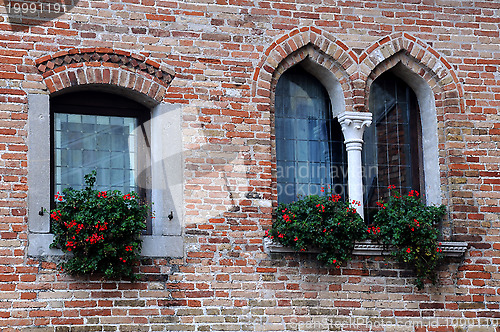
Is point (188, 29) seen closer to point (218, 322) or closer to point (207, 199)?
point (207, 199)

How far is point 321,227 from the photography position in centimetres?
841

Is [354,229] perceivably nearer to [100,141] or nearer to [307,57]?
[307,57]

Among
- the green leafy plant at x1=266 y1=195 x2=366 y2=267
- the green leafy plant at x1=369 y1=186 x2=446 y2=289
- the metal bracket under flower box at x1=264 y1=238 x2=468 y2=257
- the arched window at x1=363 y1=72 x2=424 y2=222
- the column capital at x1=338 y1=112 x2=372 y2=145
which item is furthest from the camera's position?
the arched window at x1=363 y1=72 x2=424 y2=222

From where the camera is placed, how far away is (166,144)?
8.59 meters

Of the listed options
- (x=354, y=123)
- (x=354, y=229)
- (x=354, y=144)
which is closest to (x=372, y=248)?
(x=354, y=229)

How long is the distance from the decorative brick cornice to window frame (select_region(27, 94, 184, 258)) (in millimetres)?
298

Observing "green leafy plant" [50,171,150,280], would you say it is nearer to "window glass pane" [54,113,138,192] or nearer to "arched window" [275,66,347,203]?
"window glass pane" [54,113,138,192]

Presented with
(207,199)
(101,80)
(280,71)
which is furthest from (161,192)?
(280,71)

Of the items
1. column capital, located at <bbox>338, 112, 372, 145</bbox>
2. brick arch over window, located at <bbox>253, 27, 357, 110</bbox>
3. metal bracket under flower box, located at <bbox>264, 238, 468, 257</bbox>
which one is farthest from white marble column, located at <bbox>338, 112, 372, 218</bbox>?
metal bracket under flower box, located at <bbox>264, 238, 468, 257</bbox>

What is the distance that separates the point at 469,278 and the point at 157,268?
11.2ft

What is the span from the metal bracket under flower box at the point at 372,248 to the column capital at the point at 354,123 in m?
1.18

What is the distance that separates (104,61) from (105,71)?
12 cm

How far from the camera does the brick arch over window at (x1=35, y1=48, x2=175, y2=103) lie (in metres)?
8.26

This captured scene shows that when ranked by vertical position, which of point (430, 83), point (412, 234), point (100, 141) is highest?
point (430, 83)
